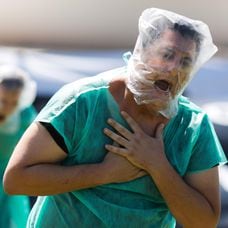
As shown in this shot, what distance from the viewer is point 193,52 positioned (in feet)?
6.10

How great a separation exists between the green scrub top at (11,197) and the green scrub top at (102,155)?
5.02ft

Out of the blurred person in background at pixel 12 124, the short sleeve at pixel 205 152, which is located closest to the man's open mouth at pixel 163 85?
the short sleeve at pixel 205 152

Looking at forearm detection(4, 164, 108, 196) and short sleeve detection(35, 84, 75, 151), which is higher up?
short sleeve detection(35, 84, 75, 151)

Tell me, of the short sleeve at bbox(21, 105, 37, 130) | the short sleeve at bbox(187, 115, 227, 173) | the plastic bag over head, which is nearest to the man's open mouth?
the plastic bag over head

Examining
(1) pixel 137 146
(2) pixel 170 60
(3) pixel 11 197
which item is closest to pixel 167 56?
(2) pixel 170 60

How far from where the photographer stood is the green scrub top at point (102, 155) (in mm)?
1859

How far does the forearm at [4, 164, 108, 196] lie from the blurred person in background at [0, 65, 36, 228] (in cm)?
151

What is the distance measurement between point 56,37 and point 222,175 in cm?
295

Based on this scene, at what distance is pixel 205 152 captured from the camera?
192 centimetres

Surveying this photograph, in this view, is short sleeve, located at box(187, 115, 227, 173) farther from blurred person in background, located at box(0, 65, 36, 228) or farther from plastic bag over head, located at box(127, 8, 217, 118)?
blurred person in background, located at box(0, 65, 36, 228)

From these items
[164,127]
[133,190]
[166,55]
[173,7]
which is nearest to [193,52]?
[166,55]

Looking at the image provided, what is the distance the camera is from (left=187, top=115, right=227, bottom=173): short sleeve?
1.91 m

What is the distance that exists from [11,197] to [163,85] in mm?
1770

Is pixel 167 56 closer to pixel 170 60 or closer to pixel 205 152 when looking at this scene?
pixel 170 60
